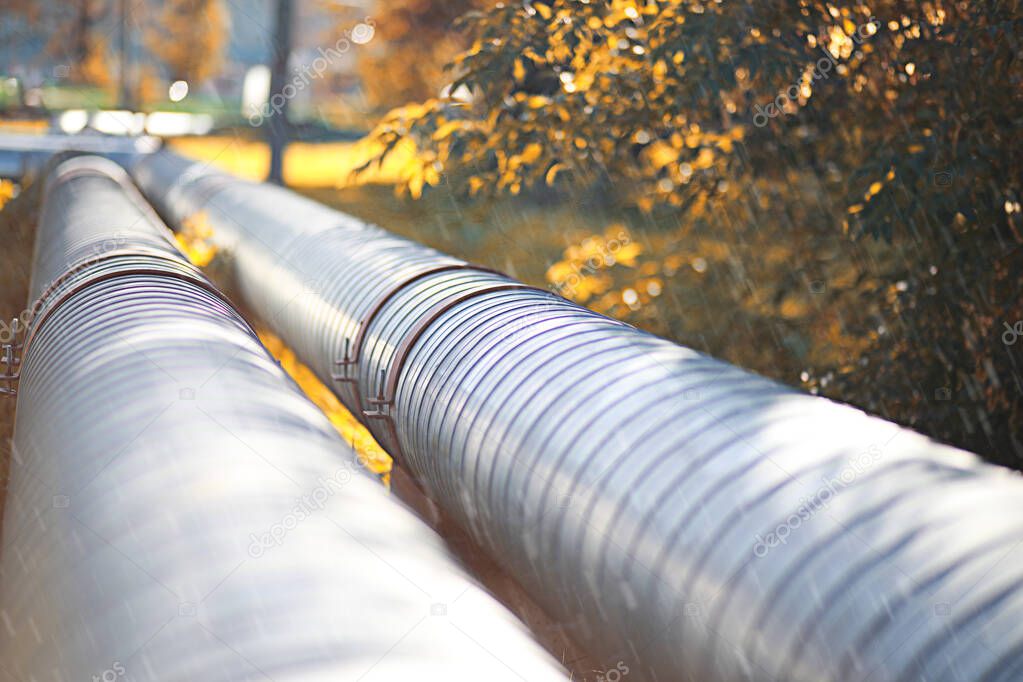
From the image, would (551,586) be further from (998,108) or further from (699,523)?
(998,108)

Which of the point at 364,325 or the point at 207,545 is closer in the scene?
the point at 207,545

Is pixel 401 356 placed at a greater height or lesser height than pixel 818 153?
lesser

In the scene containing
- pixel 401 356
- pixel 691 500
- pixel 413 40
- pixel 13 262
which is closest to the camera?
pixel 691 500

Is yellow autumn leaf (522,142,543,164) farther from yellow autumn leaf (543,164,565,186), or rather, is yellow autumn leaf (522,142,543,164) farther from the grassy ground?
the grassy ground

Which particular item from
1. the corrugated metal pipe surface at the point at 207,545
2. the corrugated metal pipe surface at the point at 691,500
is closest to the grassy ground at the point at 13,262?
the corrugated metal pipe surface at the point at 207,545

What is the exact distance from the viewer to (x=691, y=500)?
2445 mm

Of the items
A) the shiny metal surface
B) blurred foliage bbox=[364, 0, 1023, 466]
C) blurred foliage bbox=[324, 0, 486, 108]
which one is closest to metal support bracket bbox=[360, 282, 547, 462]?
blurred foliage bbox=[364, 0, 1023, 466]

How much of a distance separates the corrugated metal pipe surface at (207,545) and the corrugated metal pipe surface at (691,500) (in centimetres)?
56

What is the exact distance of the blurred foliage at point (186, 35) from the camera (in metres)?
36.0

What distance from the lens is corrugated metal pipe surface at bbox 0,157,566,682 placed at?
1.70 m

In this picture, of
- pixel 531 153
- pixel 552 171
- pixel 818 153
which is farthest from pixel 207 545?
pixel 818 153

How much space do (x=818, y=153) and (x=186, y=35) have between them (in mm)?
35568

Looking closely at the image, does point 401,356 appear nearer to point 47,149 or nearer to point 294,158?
point 47,149

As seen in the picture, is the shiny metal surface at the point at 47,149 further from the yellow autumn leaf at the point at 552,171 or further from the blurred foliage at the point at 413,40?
the yellow autumn leaf at the point at 552,171
